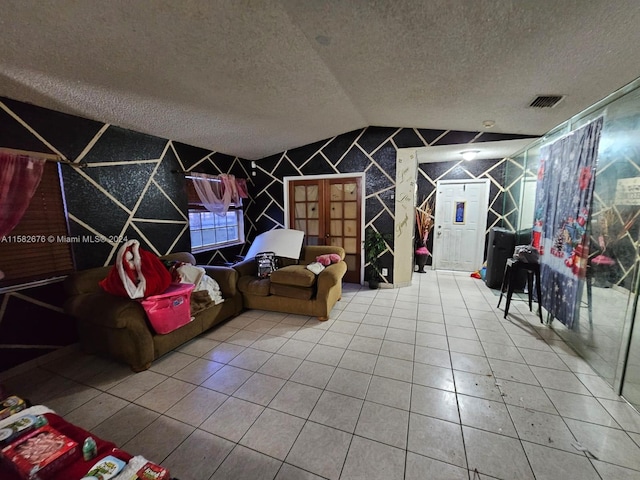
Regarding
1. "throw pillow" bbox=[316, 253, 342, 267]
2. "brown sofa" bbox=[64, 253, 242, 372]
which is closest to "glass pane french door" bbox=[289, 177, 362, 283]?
"throw pillow" bbox=[316, 253, 342, 267]

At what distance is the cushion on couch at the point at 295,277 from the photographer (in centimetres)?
304

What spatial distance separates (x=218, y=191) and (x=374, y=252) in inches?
105

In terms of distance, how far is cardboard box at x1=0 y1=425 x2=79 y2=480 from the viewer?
89 centimetres

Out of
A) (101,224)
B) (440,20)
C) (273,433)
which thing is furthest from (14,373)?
(440,20)

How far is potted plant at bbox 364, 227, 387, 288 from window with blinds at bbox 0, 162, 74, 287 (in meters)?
3.67

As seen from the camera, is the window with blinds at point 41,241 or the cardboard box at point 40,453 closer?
the cardboard box at point 40,453

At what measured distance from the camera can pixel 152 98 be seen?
2305mm

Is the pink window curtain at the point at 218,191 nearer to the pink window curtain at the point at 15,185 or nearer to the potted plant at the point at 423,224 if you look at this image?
the pink window curtain at the point at 15,185

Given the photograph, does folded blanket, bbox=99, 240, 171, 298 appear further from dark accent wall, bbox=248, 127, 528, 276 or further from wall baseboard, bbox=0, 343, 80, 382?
dark accent wall, bbox=248, 127, 528, 276

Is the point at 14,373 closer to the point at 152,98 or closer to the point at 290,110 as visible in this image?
the point at 152,98

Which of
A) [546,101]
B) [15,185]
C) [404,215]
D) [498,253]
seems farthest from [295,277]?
[498,253]

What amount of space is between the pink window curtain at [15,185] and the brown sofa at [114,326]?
2.09 feet

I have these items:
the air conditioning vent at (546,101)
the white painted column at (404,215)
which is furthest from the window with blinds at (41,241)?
the air conditioning vent at (546,101)

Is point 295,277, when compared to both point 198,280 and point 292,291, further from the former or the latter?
point 198,280
